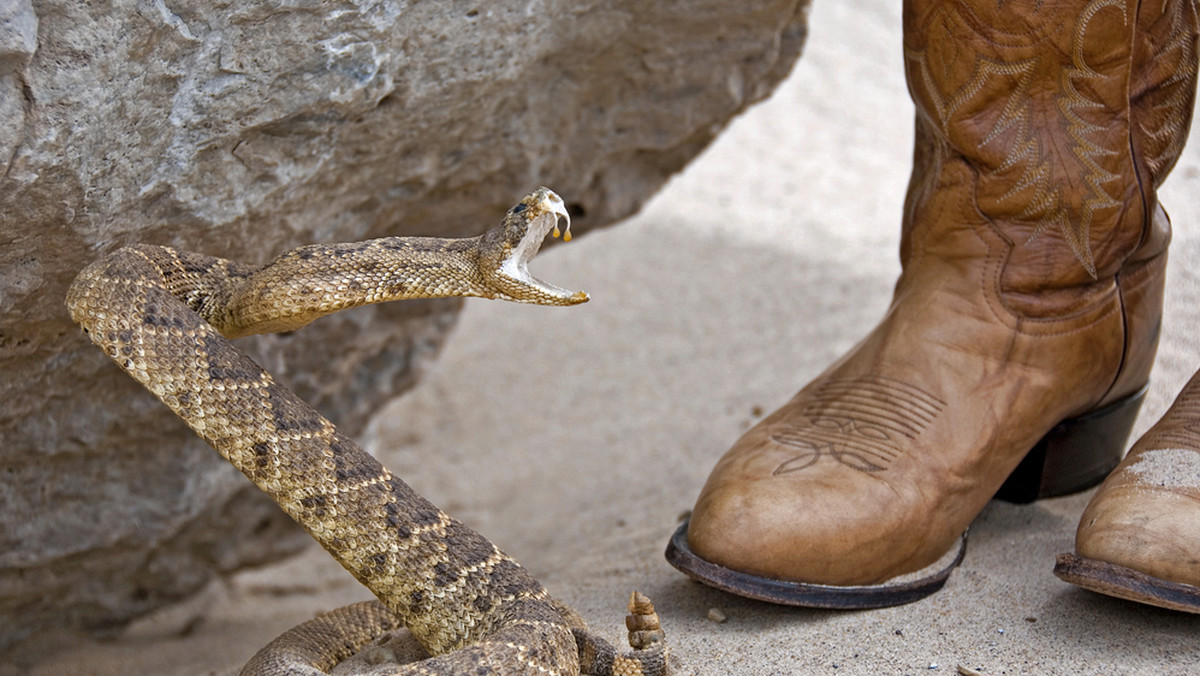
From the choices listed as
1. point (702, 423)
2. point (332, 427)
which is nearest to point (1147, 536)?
point (332, 427)

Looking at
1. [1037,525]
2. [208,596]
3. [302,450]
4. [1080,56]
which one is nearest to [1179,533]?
[1037,525]

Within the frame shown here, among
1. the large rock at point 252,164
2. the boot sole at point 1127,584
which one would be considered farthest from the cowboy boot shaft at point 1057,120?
the large rock at point 252,164

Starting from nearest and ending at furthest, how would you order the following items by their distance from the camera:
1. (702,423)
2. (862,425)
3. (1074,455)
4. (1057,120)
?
(1057,120), (862,425), (1074,455), (702,423)

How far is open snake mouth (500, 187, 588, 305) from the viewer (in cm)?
224

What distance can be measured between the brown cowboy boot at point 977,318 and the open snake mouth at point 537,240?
2.40 ft

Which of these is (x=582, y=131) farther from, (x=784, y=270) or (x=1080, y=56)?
(x=784, y=270)

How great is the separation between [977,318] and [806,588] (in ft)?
2.92

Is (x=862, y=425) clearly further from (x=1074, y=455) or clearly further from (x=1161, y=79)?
(x=1161, y=79)

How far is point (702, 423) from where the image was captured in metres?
5.05

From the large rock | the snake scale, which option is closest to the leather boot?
the snake scale

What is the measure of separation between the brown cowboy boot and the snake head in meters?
0.75

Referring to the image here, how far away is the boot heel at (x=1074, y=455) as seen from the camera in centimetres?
301

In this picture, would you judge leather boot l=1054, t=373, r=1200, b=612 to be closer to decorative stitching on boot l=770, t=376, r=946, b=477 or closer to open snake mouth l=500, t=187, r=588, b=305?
decorative stitching on boot l=770, t=376, r=946, b=477

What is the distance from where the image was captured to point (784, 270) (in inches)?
246
